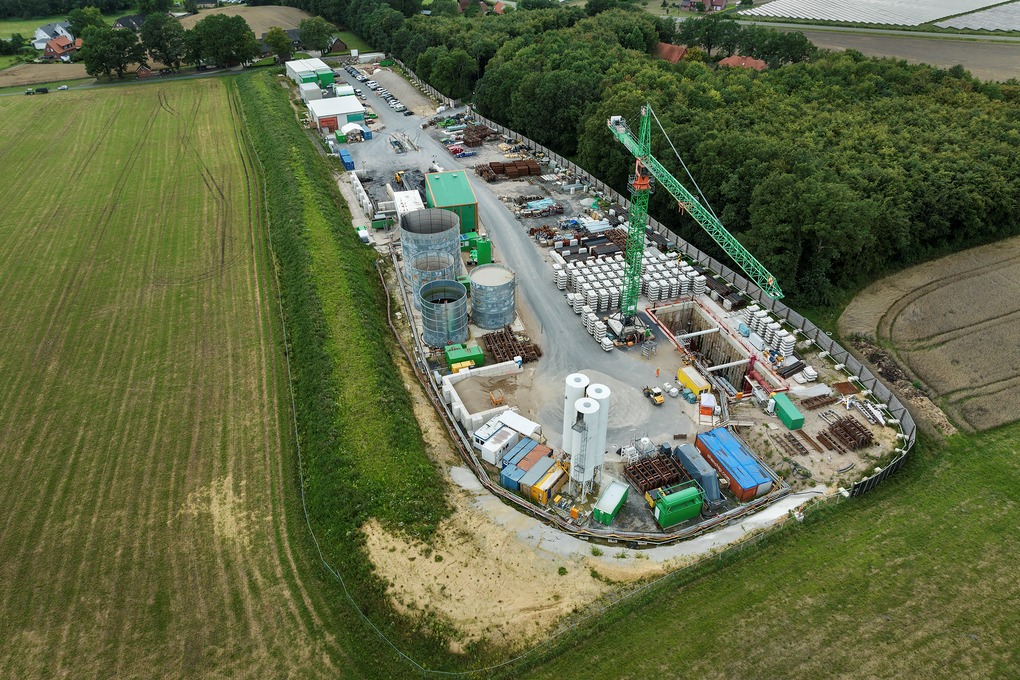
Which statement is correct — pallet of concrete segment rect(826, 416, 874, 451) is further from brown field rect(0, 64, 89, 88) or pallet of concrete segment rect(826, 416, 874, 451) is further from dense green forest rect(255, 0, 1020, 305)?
brown field rect(0, 64, 89, 88)

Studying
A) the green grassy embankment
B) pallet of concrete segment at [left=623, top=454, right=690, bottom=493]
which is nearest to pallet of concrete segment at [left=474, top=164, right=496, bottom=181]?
the green grassy embankment

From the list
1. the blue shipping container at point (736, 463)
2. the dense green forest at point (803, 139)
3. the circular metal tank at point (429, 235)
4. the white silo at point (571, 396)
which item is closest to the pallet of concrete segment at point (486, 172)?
the dense green forest at point (803, 139)

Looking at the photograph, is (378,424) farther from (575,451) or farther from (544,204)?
(544,204)

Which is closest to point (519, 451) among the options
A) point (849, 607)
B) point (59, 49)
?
point (849, 607)

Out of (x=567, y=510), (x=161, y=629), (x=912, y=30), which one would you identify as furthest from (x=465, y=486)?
(x=912, y=30)

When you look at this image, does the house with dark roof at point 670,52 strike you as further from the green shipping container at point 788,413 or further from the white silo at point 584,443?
the white silo at point 584,443
